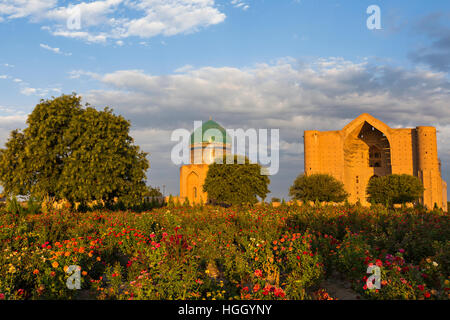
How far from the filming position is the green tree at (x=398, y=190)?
139ft

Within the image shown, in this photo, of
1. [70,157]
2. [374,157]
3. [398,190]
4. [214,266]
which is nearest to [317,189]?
[398,190]

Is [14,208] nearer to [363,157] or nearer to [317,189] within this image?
[317,189]

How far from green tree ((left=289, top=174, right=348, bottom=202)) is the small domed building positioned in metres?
10.9

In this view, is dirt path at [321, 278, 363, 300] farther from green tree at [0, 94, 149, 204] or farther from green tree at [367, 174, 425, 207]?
green tree at [367, 174, 425, 207]

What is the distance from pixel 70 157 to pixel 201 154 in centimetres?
3375

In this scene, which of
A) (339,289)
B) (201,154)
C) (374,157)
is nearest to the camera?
(339,289)

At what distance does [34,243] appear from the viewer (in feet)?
27.0

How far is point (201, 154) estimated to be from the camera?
51.0 meters

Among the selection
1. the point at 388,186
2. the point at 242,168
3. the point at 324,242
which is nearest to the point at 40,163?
the point at 324,242

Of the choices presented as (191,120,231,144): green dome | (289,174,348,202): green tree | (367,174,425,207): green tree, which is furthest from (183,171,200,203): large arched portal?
(367,174,425,207): green tree

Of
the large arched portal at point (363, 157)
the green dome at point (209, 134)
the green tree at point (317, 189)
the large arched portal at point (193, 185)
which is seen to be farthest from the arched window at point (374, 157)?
the large arched portal at point (193, 185)

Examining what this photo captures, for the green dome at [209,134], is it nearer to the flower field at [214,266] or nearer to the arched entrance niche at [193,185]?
the arched entrance niche at [193,185]

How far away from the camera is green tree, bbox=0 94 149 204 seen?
17266mm
